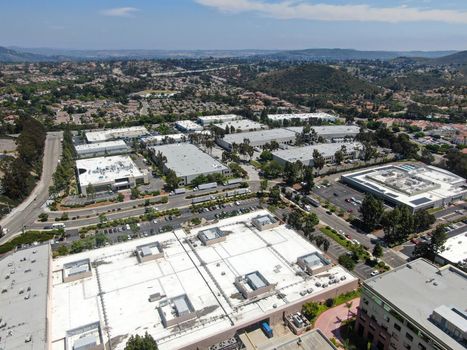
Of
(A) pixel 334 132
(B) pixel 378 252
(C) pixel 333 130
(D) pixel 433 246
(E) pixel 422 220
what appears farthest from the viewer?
(C) pixel 333 130

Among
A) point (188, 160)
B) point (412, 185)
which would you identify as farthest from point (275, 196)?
point (188, 160)

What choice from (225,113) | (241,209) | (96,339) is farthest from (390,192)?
(225,113)

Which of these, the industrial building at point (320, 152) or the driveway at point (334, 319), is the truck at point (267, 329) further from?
the industrial building at point (320, 152)

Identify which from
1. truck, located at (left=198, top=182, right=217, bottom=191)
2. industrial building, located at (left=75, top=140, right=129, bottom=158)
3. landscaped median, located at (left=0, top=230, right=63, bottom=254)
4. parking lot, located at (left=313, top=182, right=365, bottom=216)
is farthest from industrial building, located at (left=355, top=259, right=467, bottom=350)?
Answer: industrial building, located at (left=75, top=140, right=129, bottom=158)

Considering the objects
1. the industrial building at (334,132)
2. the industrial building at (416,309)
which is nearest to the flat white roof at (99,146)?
the industrial building at (334,132)

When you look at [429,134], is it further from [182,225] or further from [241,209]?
[182,225]

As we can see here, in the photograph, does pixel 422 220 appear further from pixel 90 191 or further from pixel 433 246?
pixel 90 191

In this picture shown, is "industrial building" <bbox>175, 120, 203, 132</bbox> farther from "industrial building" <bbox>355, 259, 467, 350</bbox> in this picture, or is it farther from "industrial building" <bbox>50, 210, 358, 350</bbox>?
"industrial building" <bbox>355, 259, 467, 350</bbox>
